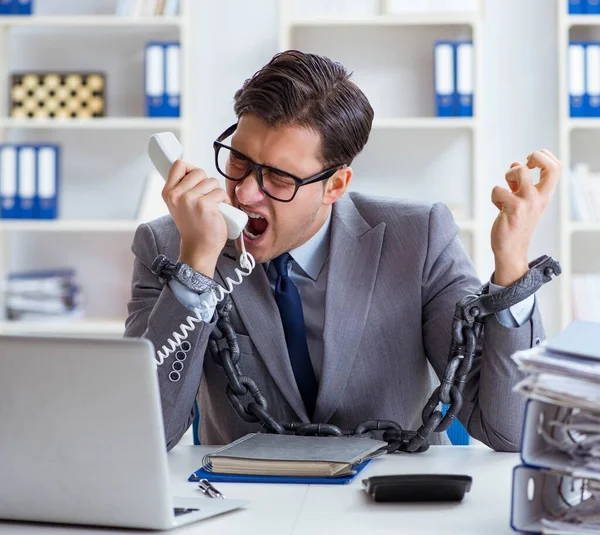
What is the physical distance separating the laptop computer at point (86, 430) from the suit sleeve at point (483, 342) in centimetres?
69

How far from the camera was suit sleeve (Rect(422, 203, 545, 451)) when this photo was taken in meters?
1.58

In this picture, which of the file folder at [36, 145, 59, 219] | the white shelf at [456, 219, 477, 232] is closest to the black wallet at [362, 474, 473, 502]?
the white shelf at [456, 219, 477, 232]

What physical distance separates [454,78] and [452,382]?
7.97 ft

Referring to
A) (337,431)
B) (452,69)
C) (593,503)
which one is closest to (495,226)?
(337,431)

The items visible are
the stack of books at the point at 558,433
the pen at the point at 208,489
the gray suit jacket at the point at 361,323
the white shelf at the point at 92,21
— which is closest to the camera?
the stack of books at the point at 558,433

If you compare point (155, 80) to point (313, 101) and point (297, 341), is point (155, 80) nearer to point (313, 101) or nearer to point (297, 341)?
point (313, 101)

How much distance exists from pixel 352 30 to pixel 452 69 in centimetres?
50

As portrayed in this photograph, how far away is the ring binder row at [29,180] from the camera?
379cm

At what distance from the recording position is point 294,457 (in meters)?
1.37

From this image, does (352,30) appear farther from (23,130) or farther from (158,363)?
(158,363)

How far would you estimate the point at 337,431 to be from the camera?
155 centimetres

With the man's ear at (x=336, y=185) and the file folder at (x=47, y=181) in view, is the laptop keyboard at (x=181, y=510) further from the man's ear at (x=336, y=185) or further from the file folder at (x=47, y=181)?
the file folder at (x=47, y=181)

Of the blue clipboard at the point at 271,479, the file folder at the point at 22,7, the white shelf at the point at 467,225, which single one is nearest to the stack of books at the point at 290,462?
the blue clipboard at the point at 271,479

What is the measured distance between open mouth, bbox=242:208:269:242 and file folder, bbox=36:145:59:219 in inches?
88.0
